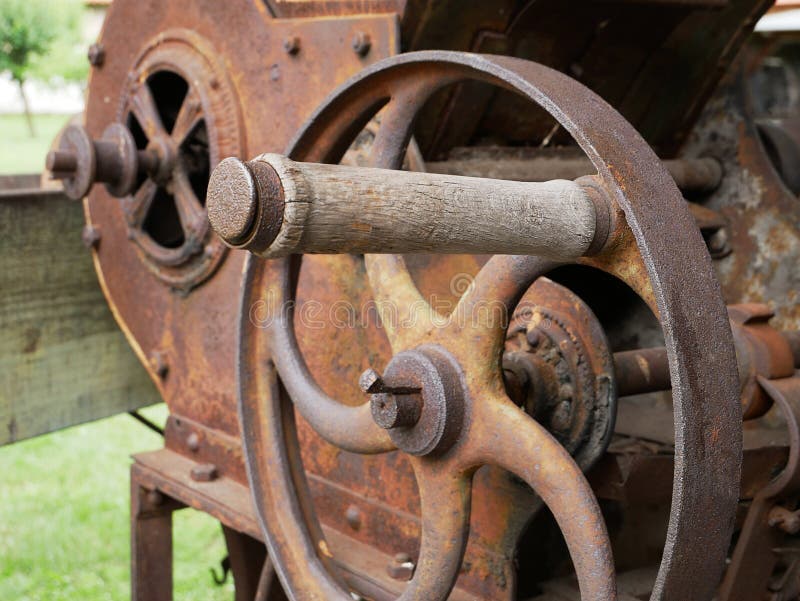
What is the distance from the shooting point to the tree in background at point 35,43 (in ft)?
56.4

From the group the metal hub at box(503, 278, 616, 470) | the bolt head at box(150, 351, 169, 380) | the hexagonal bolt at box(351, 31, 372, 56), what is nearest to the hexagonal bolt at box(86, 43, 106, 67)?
the bolt head at box(150, 351, 169, 380)

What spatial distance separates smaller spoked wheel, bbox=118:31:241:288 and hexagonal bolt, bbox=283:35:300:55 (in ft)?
0.67

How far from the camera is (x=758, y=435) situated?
1.99 meters

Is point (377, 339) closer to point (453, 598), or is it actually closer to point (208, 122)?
point (453, 598)

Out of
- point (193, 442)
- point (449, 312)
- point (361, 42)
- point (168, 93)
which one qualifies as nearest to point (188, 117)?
point (168, 93)

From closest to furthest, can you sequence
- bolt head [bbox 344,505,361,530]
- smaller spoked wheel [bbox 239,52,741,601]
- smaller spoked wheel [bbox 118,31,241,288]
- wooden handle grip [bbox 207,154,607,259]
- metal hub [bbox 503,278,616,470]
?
wooden handle grip [bbox 207,154,607,259]
smaller spoked wheel [bbox 239,52,741,601]
metal hub [bbox 503,278,616,470]
bolt head [bbox 344,505,361,530]
smaller spoked wheel [bbox 118,31,241,288]

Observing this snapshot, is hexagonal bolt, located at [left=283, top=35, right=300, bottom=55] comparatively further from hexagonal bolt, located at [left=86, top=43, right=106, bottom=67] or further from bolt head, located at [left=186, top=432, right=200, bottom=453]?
bolt head, located at [left=186, top=432, right=200, bottom=453]

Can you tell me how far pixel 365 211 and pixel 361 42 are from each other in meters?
0.85

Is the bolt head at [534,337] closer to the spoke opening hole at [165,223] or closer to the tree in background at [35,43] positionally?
the spoke opening hole at [165,223]

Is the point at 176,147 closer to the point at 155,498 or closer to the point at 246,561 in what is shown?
the point at 155,498

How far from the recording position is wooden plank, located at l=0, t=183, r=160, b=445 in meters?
2.57

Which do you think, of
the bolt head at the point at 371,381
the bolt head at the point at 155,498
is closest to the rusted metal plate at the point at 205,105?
the bolt head at the point at 155,498

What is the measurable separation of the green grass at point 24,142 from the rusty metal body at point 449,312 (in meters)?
8.79

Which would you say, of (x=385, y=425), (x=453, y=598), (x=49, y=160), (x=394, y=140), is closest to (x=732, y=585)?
(x=453, y=598)
